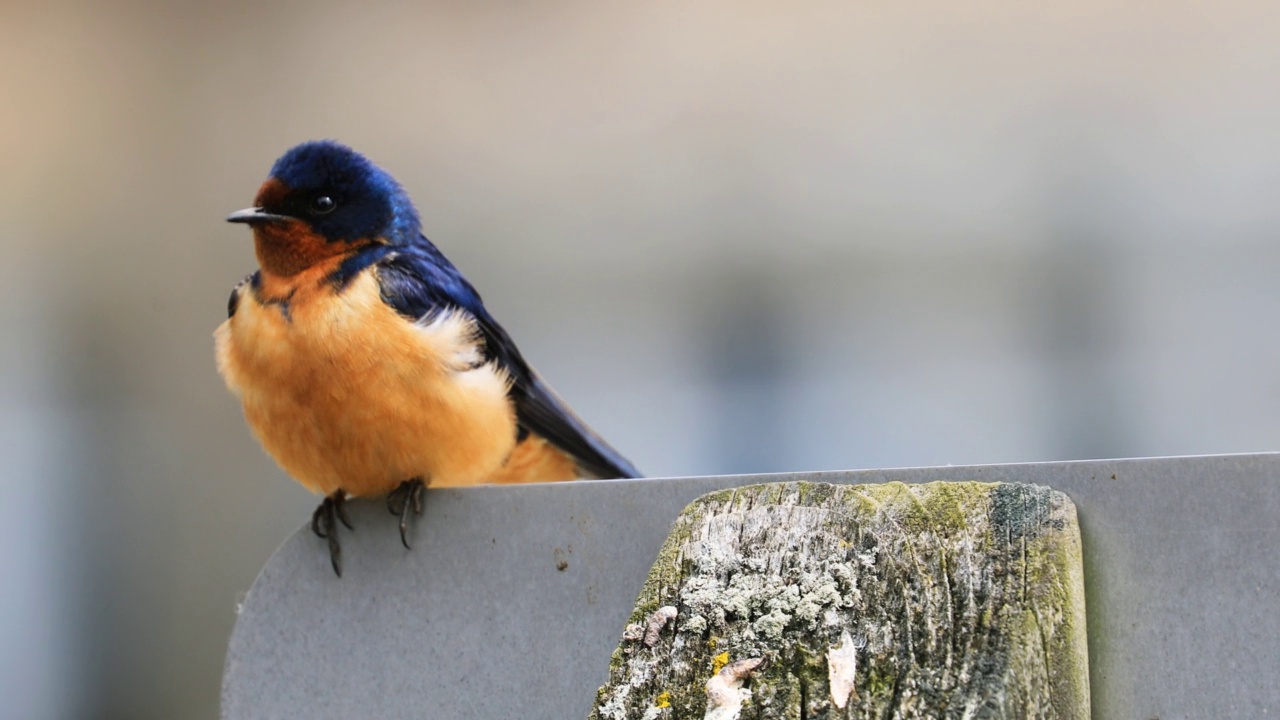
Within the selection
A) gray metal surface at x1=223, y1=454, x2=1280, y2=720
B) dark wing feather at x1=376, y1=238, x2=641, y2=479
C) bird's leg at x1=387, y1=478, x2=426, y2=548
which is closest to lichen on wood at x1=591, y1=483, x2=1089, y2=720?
gray metal surface at x1=223, y1=454, x2=1280, y2=720

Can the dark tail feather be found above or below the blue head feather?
below

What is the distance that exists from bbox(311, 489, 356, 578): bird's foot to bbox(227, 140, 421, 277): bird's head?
→ 0.80 ft

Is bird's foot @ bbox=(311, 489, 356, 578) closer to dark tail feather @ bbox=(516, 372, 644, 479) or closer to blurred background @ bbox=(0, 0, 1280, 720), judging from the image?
dark tail feather @ bbox=(516, 372, 644, 479)

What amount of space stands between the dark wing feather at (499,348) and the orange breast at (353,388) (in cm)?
3

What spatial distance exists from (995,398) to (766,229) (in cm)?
49

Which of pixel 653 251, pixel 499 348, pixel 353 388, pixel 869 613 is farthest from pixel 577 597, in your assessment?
pixel 653 251

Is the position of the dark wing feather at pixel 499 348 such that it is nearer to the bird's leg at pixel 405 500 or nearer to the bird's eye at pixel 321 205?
the bird's eye at pixel 321 205

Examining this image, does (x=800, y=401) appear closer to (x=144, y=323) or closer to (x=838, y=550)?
(x=144, y=323)

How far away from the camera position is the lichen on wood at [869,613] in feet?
1.81

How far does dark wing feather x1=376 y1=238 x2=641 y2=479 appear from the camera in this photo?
3.46ft

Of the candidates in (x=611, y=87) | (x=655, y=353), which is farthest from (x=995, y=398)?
(x=611, y=87)

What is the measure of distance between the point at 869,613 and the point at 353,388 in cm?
54

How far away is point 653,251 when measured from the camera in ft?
6.61

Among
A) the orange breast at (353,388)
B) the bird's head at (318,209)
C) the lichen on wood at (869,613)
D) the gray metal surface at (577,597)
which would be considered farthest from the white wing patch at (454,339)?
the lichen on wood at (869,613)
